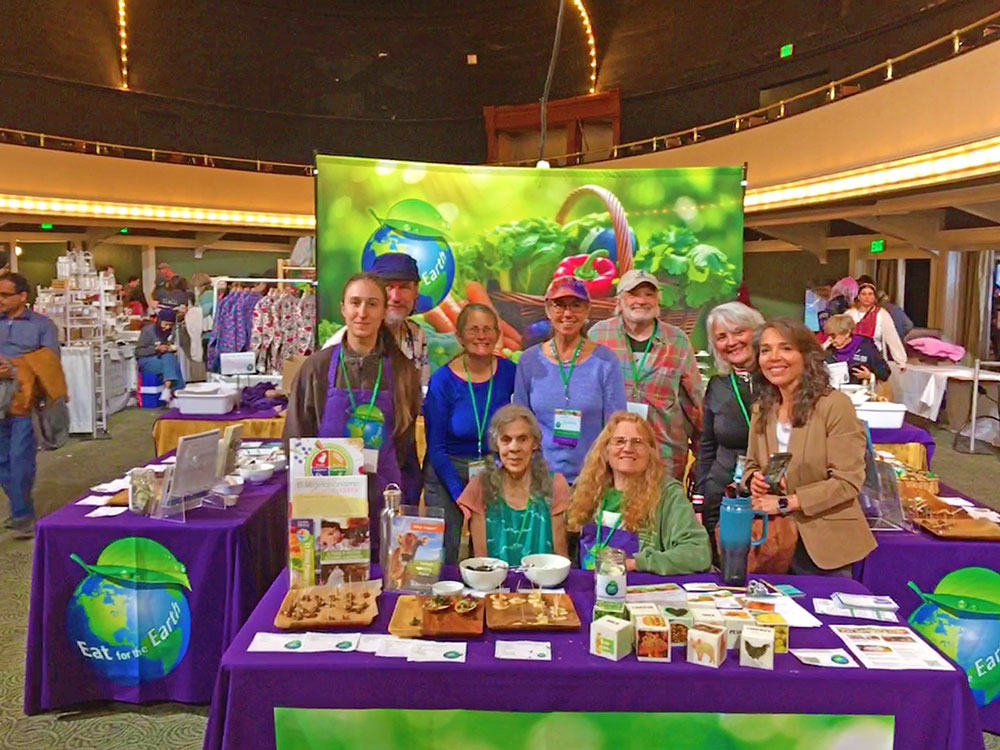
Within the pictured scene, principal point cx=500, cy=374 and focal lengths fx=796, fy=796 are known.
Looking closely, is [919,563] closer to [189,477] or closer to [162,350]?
[189,477]

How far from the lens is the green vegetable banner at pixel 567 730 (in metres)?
1.62

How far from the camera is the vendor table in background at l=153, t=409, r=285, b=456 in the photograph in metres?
4.75

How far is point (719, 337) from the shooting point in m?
2.75

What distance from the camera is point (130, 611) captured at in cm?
257

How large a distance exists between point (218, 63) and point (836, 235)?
423 inches

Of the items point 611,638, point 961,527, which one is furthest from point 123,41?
point 611,638

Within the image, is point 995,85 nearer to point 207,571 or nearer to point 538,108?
point 207,571

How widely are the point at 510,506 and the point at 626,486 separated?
0.36 m

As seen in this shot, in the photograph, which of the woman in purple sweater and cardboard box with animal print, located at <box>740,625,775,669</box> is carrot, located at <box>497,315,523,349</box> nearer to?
the woman in purple sweater

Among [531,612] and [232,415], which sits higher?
[232,415]

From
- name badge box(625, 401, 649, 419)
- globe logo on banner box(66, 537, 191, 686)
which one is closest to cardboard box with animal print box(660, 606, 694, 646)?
name badge box(625, 401, 649, 419)

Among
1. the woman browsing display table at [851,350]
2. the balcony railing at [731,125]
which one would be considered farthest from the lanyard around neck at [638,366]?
→ the balcony railing at [731,125]

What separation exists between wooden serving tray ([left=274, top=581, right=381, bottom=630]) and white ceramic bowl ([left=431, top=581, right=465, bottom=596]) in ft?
0.48

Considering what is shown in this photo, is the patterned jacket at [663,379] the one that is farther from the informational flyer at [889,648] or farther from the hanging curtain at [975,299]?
the hanging curtain at [975,299]
